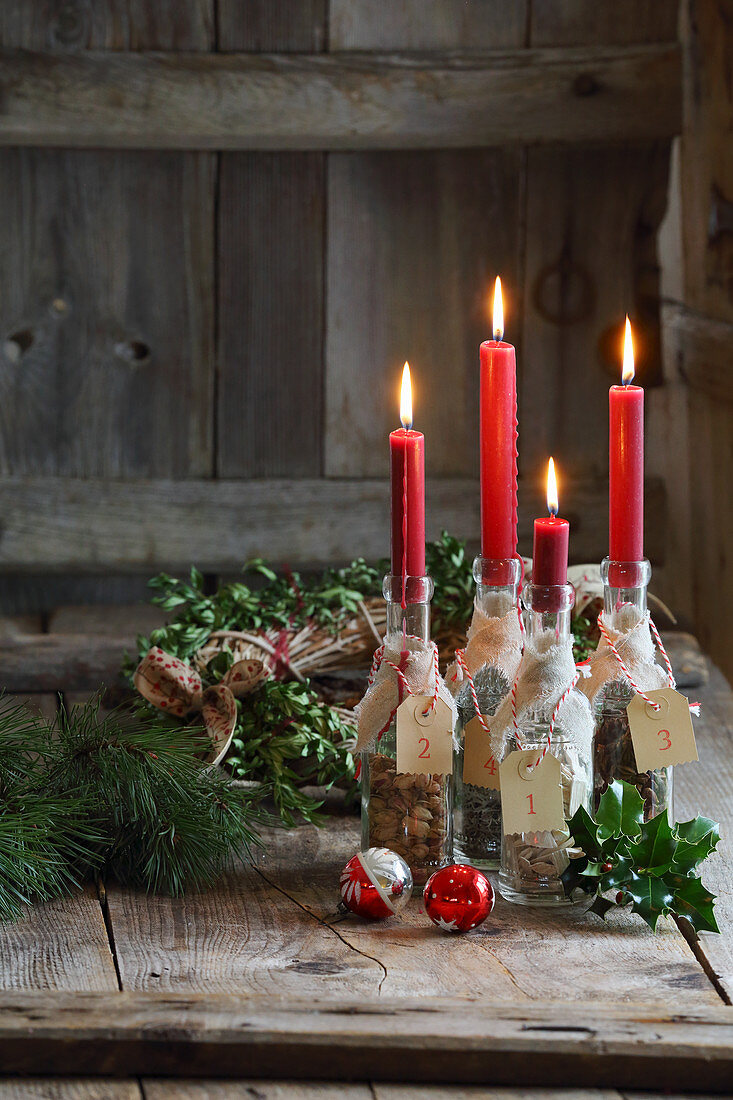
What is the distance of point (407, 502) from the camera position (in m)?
0.84

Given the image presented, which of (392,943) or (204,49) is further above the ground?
(204,49)

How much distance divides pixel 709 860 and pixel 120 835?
0.44 meters

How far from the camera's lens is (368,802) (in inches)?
34.4

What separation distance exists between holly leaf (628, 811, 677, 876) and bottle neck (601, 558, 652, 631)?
5.3 inches

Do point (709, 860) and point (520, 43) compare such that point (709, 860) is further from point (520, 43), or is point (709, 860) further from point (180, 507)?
point (520, 43)

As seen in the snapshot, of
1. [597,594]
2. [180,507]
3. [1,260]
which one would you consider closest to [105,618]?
[180,507]

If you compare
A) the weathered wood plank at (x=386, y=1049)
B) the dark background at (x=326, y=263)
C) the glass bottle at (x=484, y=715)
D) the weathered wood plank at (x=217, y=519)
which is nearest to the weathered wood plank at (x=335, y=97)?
the dark background at (x=326, y=263)

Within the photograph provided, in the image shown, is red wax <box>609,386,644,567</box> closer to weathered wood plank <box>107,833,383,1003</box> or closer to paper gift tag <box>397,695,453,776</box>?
paper gift tag <box>397,695,453,776</box>

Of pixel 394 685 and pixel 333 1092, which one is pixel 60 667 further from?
pixel 333 1092

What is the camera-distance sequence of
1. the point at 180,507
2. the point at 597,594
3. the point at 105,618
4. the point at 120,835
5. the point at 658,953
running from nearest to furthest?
1. the point at 658,953
2. the point at 120,835
3. the point at 597,594
4. the point at 105,618
5. the point at 180,507

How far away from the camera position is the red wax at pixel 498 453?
2.82 feet

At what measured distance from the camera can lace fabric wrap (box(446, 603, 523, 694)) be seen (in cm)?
87

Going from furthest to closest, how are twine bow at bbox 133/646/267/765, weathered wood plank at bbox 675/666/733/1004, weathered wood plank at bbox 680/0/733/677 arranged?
weathered wood plank at bbox 680/0/733/677
twine bow at bbox 133/646/267/765
weathered wood plank at bbox 675/666/733/1004

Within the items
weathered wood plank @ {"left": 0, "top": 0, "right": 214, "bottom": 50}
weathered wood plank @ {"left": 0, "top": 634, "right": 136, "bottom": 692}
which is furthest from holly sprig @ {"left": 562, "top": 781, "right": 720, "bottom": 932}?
weathered wood plank @ {"left": 0, "top": 0, "right": 214, "bottom": 50}
